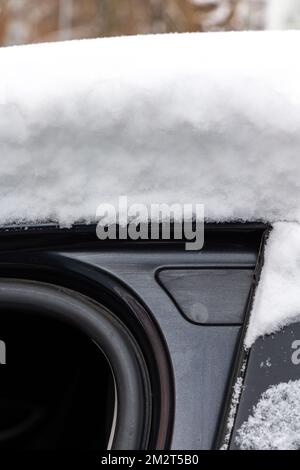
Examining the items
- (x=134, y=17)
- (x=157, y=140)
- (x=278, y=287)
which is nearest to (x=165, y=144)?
(x=157, y=140)

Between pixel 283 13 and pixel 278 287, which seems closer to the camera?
pixel 278 287

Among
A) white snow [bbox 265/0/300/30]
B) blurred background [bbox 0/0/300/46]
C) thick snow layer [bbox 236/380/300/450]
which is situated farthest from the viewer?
blurred background [bbox 0/0/300/46]

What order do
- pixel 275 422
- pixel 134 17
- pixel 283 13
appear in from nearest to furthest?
pixel 275 422 < pixel 283 13 < pixel 134 17

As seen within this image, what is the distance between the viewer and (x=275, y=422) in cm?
92

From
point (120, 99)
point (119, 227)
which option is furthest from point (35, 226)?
point (120, 99)

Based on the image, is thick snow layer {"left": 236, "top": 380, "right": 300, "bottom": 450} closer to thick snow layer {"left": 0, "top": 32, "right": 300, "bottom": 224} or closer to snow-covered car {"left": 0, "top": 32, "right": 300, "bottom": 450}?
snow-covered car {"left": 0, "top": 32, "right": 300, "bottom": 450}

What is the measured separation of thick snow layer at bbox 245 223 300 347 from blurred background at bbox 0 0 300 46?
8770mm

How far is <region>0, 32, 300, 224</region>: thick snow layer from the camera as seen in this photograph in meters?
1.01

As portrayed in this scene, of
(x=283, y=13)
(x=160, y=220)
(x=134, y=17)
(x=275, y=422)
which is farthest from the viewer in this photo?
(x=134, y=17)

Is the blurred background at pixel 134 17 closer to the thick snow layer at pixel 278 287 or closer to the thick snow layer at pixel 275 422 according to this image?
the thick snow layer at pixel 278 287

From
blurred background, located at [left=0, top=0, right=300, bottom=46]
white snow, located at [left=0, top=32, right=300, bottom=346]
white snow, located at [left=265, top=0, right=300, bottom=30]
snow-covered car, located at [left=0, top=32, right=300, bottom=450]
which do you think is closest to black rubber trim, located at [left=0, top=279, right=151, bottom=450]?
snow-covered car, located at [left=0, top=32, right=300, bottom=450]

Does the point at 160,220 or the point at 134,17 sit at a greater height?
the point at 134,17

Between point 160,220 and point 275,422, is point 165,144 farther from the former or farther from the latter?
point 275,422

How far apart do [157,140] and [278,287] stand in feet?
1.00
